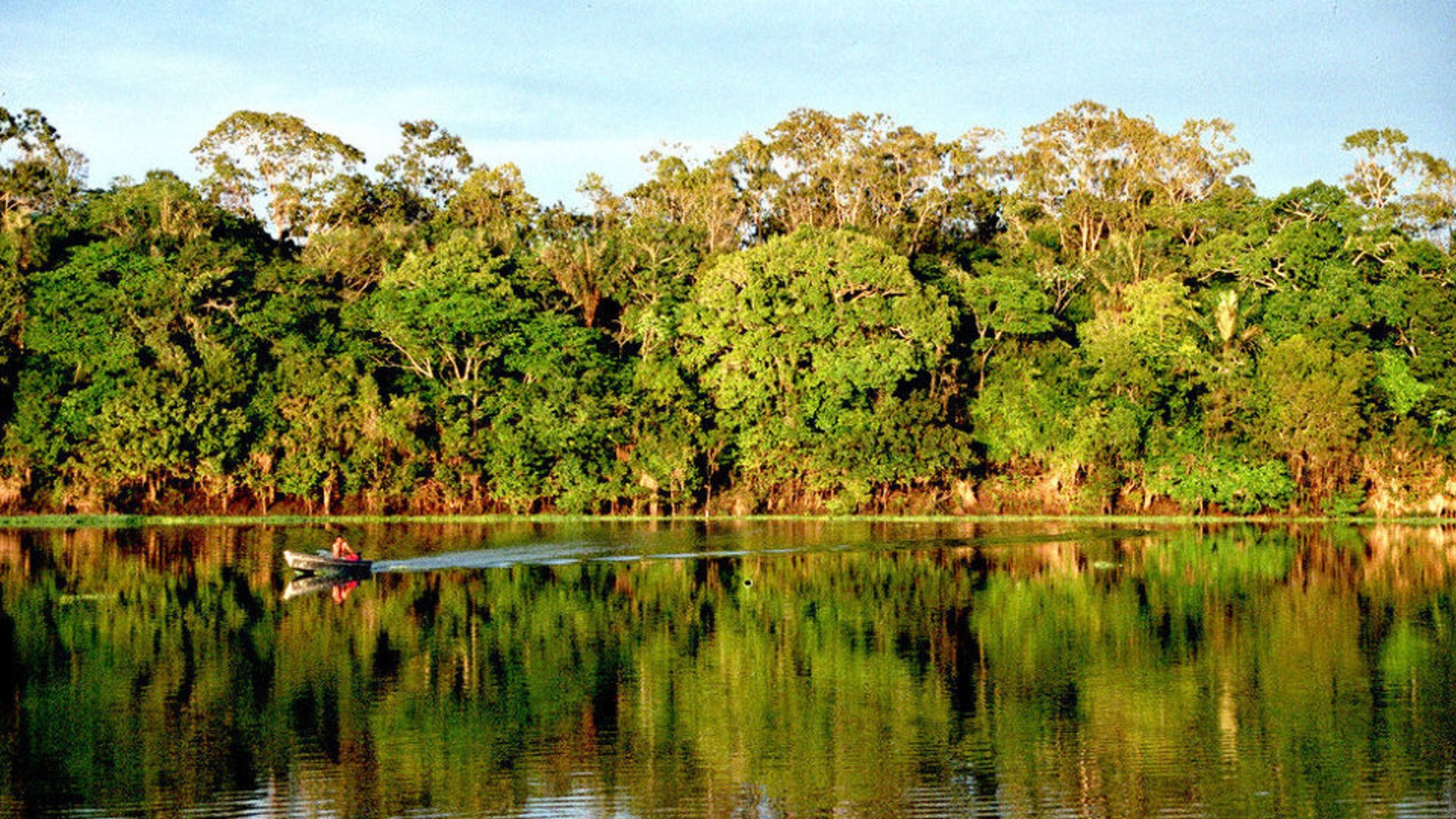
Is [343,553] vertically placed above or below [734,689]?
above

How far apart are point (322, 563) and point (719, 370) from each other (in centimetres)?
2515

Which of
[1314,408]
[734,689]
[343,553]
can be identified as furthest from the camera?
[1314,408]

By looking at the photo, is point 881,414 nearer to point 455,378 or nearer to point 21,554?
point 455,378

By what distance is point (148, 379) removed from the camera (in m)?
57.2

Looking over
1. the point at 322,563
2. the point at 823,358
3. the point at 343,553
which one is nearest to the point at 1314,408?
the point at 823,358

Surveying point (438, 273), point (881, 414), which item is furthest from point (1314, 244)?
point (438, 273)

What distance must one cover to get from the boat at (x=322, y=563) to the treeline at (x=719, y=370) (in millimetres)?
21724

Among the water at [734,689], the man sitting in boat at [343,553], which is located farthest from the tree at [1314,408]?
the man sitting in boat at [343,553]

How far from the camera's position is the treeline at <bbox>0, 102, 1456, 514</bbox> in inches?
2253

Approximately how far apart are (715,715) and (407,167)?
2376 inches

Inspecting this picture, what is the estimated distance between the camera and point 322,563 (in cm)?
3653

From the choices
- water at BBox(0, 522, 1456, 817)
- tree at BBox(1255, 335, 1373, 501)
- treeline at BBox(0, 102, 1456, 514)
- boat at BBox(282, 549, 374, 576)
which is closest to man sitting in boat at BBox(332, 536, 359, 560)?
boat at BBox(282, 549, 374, 576)

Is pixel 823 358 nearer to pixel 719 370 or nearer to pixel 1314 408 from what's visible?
pixel 719 370

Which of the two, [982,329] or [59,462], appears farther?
[982,329]
